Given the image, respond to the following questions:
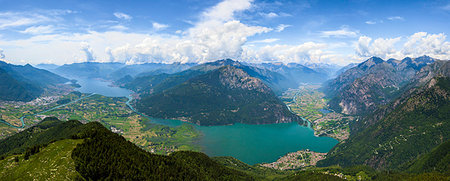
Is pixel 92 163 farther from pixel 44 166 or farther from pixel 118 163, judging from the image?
pixel 44 166

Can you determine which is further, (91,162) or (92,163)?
(91,162)

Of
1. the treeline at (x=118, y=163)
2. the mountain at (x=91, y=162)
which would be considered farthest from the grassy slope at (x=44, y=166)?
the treeline at (x=118, y=163)

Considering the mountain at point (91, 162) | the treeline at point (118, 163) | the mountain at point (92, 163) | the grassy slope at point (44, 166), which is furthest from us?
the treeline at point (118, 163)

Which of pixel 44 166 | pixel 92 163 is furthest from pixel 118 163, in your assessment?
pixel 44 166

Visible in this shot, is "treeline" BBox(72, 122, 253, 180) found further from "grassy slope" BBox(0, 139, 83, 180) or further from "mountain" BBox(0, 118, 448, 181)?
"grassy slope" BBox(0, 139, 83, 180)

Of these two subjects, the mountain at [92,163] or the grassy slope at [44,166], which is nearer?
the grassy slope at [44,166]

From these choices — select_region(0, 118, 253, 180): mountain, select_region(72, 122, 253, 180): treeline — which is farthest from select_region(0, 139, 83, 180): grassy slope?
select_region(72, 122, 253, 180): treeline

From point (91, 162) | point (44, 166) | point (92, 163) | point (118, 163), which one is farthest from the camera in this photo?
point (118, 163)

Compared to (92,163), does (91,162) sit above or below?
above

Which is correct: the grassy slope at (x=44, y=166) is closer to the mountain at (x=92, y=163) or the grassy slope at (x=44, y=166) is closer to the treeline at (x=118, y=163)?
the mountain at (x=92, y=163)
